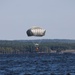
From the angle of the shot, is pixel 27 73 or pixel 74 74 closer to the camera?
pixel 74 74

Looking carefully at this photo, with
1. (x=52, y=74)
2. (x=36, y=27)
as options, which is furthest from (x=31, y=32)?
(x=52, y=74)

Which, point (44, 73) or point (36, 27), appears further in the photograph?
point (44, 73)

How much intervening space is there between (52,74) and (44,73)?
4408mm

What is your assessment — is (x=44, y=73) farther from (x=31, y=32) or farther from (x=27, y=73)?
(x=31, y=32)

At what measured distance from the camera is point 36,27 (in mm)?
95688

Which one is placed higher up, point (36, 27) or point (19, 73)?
point (36, 27)

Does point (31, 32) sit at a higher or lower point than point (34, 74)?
higher

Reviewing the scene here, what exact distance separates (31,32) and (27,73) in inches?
419

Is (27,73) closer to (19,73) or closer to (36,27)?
(19,73)

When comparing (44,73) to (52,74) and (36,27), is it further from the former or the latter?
(36,27)

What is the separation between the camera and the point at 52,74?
100m

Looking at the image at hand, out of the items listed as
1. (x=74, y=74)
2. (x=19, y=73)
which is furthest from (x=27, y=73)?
(x=74, y=74)

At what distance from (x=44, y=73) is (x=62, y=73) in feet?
12.1

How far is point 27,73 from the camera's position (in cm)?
10412
